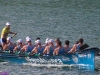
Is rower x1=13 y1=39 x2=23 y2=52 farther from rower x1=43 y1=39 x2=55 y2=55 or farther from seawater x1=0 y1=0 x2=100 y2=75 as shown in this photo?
rower x1=43 y1=39 x2=55 y2=55

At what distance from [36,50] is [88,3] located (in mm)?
39102

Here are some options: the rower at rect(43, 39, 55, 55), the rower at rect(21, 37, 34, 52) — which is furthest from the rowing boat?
the rower at rect(21, 37, 34, 52)

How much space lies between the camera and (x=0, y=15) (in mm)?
61938

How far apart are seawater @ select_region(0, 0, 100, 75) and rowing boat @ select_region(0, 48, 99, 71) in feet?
1.55

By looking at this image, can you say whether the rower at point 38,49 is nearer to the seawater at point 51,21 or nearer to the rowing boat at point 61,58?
the rowing boat at point 61,58

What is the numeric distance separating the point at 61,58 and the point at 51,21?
22.3 m

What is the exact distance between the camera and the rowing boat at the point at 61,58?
115 ft

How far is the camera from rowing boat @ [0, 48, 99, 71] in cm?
3503

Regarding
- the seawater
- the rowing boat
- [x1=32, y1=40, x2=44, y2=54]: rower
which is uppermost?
the seawater

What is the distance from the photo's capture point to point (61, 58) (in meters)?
35.9

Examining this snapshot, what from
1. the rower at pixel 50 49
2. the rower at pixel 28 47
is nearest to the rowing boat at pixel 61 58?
the rower at pixel 50 49

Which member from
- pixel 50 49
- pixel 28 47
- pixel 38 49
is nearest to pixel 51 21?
pixel 28 47

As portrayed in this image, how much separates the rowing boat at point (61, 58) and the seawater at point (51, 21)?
47 cm

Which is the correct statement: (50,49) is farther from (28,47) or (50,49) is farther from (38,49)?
(28,47)
